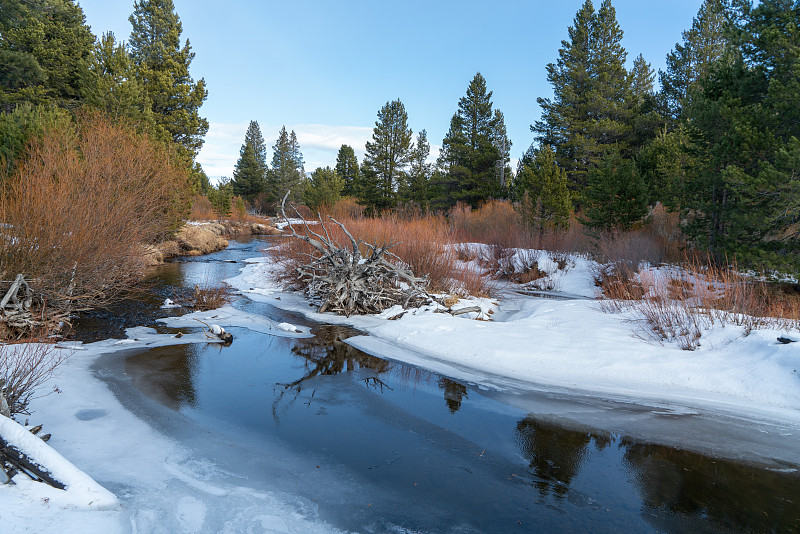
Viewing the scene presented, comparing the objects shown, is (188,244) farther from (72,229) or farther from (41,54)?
(72,229)

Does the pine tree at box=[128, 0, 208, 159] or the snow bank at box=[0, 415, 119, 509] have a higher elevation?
the pine tree at box=[128, 0, 208, 159]

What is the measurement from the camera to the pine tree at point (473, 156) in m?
29.6

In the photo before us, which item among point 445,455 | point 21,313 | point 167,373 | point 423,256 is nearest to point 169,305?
Answer: point 21,313

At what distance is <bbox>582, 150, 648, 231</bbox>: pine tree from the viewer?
16.4 metres

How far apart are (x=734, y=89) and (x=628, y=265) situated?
5.46m

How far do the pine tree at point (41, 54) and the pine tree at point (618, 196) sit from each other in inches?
950

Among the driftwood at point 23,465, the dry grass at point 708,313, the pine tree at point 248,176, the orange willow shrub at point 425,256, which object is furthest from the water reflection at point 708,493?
the pine tree at point 248,176

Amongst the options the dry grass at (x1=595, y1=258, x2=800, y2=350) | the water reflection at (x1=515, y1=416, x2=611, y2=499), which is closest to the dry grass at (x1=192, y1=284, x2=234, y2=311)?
the water reflection at (x1=515, y1=416, x2=611, y2=499)

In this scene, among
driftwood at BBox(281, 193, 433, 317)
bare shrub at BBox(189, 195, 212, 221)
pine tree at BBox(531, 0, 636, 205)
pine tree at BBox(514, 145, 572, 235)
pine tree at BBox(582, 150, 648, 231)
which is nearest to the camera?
driftwood at BBox(281, 193, 433, 317)

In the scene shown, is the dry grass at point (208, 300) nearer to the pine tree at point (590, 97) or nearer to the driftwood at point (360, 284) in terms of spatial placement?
the driftwood at point (360, 284)

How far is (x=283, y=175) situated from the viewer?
59969 millimetres

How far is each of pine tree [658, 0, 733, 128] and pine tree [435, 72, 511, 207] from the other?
36.4ft

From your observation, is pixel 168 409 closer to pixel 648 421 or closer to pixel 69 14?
pixel 648 421

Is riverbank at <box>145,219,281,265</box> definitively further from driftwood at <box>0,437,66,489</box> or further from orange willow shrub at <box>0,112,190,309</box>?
driftwood at <box>0,437,66,489</box>
